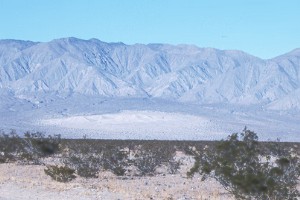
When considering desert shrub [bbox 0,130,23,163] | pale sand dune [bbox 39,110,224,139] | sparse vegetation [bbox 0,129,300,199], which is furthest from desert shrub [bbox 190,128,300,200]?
pale sand dune [bbox 39,110,224,139]

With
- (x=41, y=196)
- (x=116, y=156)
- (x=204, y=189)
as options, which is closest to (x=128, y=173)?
(x=116, y=156)

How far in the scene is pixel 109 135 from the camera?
116250 mm

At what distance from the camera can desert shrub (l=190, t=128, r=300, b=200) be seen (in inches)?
692

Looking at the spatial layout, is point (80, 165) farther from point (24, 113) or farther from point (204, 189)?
point (24, 113)

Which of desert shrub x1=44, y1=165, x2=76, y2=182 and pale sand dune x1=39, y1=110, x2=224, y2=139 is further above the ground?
desert shrub x1=44, y1=165, x2=76, y2=182

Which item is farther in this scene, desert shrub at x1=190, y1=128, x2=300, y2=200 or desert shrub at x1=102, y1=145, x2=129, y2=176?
desert shrub at x1=102, y1=145, x2=129, y2=176

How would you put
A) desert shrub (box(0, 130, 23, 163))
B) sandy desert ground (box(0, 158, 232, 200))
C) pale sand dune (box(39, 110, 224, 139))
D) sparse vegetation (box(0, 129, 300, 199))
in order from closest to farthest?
sparse vegetation (box(0, 129, 300, 199))
sandy desert ground (box(0, 158, 232, 200))
desert shrub (box(0, 130, 23, 163))
pale sand dune (box(39, 110, 224, 139))

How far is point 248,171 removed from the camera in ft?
62.0

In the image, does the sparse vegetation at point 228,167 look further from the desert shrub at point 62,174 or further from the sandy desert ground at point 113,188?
the sandy desert ground at point 113,188

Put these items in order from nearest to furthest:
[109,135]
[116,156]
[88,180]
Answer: [88,180], [116,156], [109,135]

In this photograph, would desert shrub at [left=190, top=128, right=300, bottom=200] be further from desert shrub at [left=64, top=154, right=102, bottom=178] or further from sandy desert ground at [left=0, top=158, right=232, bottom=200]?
desert shrub at [left=64, top=154, right=102, bottom=178]

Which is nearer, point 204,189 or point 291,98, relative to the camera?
Result: point 204,189

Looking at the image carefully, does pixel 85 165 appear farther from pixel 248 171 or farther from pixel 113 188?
pixel 248 171

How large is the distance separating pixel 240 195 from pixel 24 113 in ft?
454
